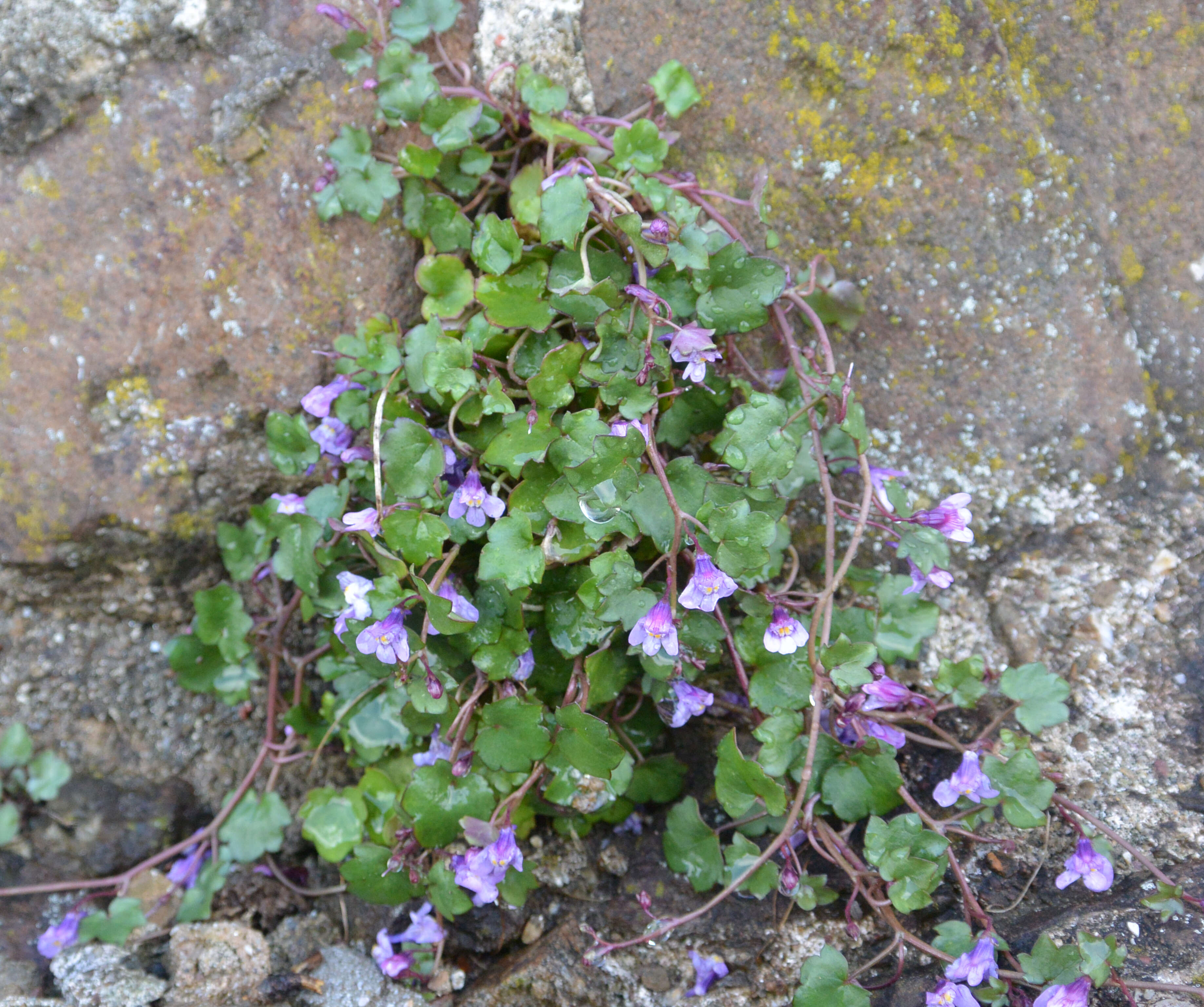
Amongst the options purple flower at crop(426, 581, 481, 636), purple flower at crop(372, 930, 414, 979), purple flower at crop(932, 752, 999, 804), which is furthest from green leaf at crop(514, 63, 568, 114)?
purple flower at crop(372, 930, 414, 979)

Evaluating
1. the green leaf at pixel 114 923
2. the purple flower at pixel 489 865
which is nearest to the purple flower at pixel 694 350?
the purple flower at pixel 489 865

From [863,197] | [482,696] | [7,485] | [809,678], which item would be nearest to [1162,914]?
[809,678]

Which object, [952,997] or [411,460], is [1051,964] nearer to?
[952,997]

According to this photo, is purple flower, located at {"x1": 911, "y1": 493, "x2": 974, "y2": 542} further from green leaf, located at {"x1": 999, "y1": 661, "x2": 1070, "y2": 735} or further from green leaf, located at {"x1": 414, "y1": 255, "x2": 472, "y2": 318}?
green leaf, located at {"x1": 414, "y1": 255, "x2": 472, "y2": 318}

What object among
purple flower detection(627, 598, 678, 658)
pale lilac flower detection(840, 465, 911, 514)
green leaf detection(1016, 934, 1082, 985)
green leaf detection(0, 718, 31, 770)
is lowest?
green leaf detection(1016, 934, 1082, 985)

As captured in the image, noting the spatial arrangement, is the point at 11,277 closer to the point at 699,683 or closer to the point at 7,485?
the point at 7,485

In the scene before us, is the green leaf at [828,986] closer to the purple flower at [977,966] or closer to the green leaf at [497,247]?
the purple flower at [977,966]
